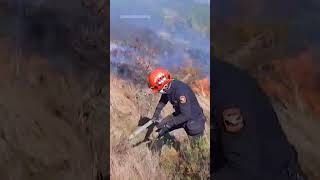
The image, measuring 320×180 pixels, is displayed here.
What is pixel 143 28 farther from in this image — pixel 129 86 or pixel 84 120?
pixel 84 120

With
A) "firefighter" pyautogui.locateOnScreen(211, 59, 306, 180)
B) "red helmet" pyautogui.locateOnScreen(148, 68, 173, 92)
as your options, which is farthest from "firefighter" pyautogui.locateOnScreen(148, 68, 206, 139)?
"firefighter" pyautogui.locateOnScreen(211, 59, 306, 180)

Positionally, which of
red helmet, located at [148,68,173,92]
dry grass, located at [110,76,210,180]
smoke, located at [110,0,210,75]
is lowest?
dry grass, located at [110,76,210,180]

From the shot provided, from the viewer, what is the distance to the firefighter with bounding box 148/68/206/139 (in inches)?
111

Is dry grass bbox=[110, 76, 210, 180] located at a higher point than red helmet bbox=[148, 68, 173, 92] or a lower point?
lower

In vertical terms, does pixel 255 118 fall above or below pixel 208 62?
below

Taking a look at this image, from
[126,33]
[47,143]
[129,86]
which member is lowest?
[47,143]

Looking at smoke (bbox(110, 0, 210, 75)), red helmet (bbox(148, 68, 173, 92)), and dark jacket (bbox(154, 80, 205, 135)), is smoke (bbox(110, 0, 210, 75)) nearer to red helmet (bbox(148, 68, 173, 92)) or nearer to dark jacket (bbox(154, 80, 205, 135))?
red helmet (bbox(148, 68, 173, 92))

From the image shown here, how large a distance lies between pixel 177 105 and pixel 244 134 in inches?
17.6

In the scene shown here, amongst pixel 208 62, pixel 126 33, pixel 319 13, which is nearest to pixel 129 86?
pixel 126 33

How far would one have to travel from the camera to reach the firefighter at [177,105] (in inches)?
111

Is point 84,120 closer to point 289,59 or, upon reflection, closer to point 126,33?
point 126,33

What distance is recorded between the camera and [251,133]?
2773mm

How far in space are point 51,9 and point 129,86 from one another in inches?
27.3

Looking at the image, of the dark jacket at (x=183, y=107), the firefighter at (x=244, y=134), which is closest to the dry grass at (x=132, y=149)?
the dark jacket at (x=183, y=107)
